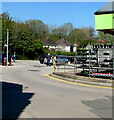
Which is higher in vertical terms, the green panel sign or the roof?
the roof

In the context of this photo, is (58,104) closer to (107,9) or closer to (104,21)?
(104,21)

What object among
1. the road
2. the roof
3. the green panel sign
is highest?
the roof

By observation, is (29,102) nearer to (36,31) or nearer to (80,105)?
(80,105)

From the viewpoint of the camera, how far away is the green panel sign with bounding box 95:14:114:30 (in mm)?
13820

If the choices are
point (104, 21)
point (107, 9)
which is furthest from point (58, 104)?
point (107, 9)

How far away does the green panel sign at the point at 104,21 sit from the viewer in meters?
13.8

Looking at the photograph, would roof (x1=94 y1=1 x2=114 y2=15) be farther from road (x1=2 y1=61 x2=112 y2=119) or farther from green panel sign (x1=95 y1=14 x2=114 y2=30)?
road (x1=2 y1=61 x2=112 y2=119)

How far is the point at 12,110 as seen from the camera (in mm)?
7773

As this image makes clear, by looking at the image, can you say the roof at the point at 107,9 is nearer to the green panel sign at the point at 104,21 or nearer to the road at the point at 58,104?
the green panel sign at the point at 104,21

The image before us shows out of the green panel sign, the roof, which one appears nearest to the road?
the green panel sign

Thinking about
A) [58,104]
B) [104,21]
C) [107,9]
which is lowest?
[58,104]

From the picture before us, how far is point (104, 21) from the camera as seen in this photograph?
14.0m

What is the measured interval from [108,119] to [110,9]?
822cm

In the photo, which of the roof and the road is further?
the roof
